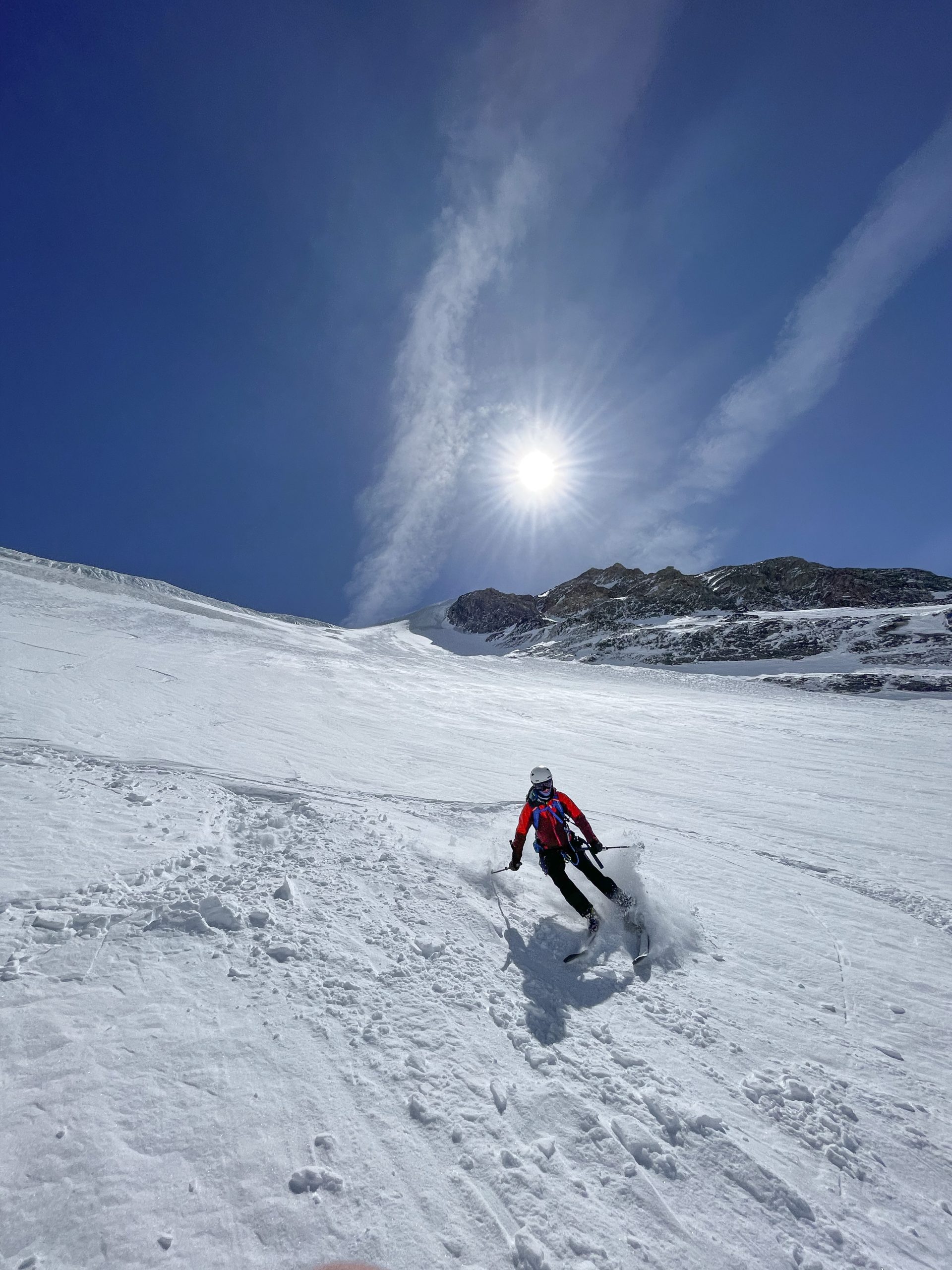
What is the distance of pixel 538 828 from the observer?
552 centimetres

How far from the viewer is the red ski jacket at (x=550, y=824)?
5406 mm

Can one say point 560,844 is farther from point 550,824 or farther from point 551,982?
point 551,982

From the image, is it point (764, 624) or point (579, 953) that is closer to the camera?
point (579, 953)

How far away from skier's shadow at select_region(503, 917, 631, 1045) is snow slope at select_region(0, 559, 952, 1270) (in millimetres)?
31

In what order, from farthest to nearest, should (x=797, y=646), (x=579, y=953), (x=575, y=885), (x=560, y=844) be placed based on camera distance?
(x=797, y=646) < (x=560, y=844) < (x=575, y=885) < (x=579, y=953)

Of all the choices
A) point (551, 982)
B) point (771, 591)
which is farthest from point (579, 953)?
point (771, 591)

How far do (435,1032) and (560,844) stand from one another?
7.63 feet

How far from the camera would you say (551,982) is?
13.7 ft

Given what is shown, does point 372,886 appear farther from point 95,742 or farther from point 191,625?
point 191,625

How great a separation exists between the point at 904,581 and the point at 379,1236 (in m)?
89.6

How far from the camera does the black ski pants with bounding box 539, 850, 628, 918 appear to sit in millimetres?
5023

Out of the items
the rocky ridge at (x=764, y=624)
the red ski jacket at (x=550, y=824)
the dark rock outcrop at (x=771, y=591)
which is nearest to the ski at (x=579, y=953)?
the red ski jacket at (x=550, y=824)

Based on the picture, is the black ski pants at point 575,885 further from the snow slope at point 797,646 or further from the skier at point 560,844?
the snow slope at point 797,646

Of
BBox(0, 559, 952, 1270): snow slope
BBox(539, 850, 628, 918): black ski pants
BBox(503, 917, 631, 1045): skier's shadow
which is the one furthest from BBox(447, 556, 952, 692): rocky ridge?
BBox(503, 917, 631, 1045): skier's shadow
